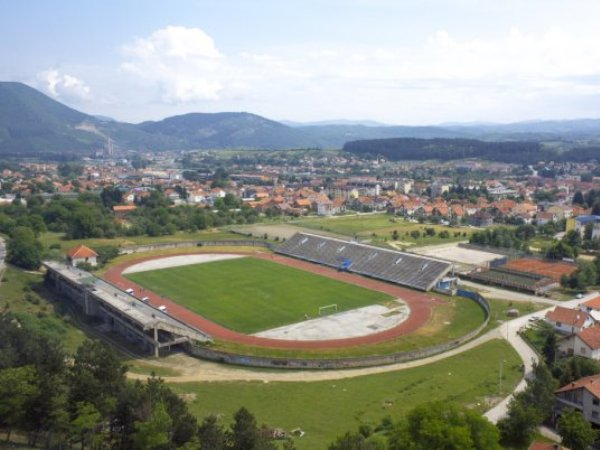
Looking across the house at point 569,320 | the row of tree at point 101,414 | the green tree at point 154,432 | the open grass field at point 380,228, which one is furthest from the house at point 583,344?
the open grass field at point 380,228

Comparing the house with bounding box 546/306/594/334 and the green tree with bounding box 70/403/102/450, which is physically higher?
the green tree with bounding box 70/403/102/450

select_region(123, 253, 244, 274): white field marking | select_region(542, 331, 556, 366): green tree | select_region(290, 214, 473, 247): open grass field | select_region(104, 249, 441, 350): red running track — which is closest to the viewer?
select_region(542, 331, 556, 366): green tree

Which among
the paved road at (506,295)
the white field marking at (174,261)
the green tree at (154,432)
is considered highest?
the green tree at (154,432)

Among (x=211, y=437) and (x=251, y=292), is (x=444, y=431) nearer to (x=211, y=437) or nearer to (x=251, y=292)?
(x=211, y=437)

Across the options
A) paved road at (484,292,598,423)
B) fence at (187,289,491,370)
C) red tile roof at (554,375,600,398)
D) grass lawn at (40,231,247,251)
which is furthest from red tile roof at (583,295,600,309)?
grass lawn at (40,231,247,251)

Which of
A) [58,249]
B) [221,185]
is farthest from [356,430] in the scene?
[221,185]

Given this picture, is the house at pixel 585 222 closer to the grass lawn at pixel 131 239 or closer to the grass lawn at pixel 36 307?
the grass lawn at pixel 131 239

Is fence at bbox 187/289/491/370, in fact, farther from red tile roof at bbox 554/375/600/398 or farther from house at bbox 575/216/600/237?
house at bbox 575/216/600/237
